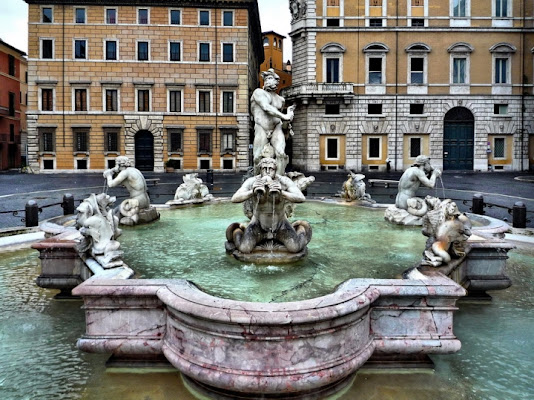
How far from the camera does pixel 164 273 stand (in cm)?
478

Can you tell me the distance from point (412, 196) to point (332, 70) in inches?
1025

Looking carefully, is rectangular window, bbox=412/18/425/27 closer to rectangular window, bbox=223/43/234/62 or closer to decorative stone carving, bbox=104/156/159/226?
rectangular window, bbox=223/43/234/62

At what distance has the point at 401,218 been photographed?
→ 7.83 metres

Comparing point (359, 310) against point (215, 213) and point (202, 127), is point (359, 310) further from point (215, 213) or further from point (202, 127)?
point (202, 127)

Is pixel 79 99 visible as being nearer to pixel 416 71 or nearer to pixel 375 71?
pixel 375 71

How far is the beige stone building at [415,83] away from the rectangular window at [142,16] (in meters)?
10.3

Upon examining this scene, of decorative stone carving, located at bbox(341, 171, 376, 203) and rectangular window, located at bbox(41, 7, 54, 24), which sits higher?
rectangular window, located at bbox(41, 7, 54, 24)

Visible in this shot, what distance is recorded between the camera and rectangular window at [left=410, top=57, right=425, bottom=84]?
106ft

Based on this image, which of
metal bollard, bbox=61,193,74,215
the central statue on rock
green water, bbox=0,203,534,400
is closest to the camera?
green water, bbox=0,203,534,400

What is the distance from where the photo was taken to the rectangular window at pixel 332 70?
3241 cm

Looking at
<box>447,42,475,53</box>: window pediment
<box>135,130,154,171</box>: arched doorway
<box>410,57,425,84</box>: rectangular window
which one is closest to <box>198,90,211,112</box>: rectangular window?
<box>135,130,154,171</box>: arched doorway

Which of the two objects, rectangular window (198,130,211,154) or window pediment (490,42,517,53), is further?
rectangular window (198,130,211,154)

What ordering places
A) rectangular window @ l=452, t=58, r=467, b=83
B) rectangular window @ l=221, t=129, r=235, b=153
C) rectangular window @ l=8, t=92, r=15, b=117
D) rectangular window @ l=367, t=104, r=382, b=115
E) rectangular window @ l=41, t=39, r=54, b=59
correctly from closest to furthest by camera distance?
rectangular window @ l=41, t=39, r=54, b=59, rectangular window @ l=452, t=58, r=467, b=83, rectangular window @ l=367, t=104, r=382, b=115, rectangular window @ l=221, t=129, r=235, b=153, rectangular window @ l=8, t=92, r=15, b=117

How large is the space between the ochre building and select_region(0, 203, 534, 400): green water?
40830 millimetres
